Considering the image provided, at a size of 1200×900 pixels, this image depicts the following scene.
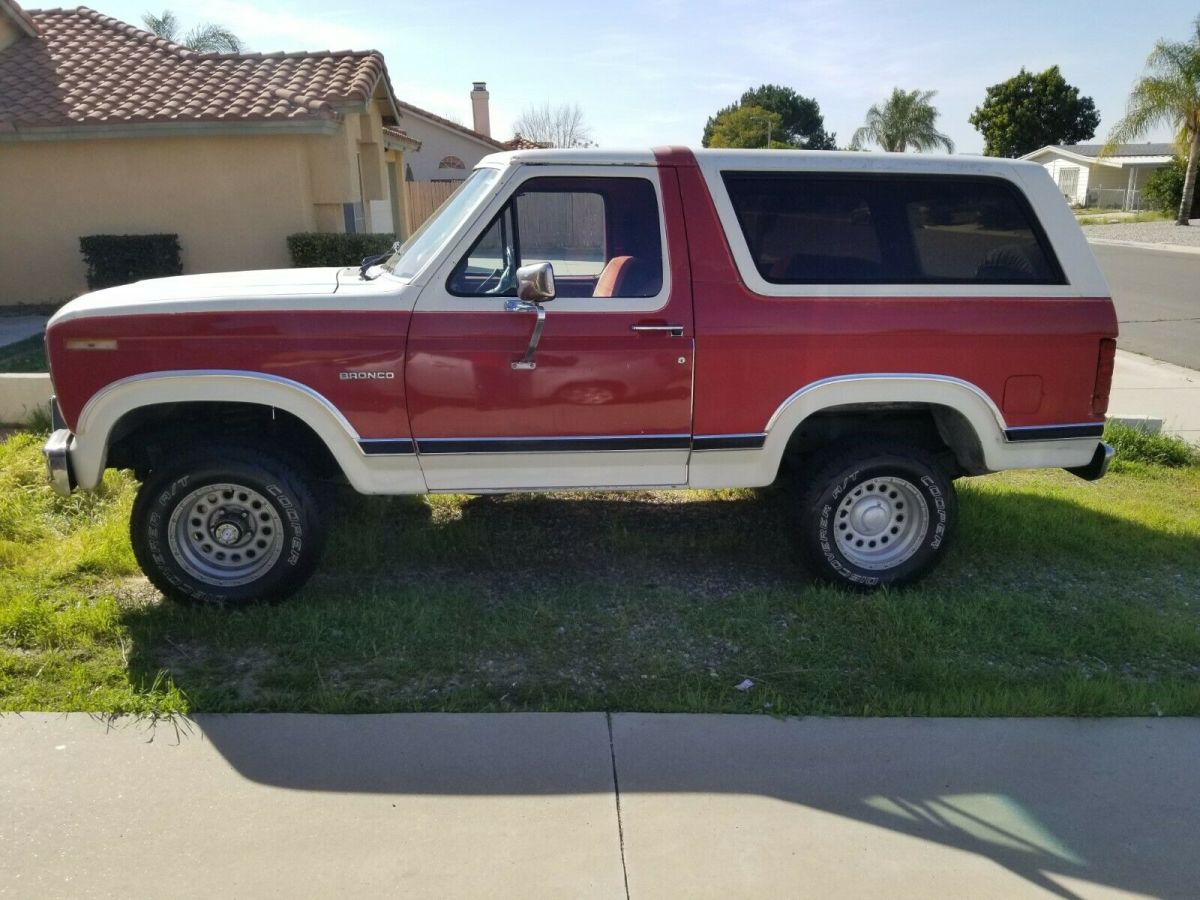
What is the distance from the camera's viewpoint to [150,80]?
15.3 m

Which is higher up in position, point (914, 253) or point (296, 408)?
point (914, 253)

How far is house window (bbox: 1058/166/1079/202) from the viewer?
202 ft

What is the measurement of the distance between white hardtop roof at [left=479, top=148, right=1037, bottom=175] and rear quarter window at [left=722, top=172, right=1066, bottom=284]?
44 millimetres

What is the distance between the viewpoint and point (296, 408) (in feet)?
14.9

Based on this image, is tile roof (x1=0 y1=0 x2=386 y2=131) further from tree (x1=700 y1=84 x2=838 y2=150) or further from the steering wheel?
tree (x1=700 y1=84 x2=838 y2=150)

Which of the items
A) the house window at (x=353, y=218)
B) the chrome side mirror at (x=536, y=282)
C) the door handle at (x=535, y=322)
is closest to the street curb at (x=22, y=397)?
the door handle at (x=535, y=322)

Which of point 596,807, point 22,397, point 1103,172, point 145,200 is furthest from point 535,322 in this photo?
point 1103,172

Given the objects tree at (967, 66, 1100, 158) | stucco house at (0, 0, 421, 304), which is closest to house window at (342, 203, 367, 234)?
stucco house at (0, 0, 421, 304)

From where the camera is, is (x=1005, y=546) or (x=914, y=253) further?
(x=1005, y=546)

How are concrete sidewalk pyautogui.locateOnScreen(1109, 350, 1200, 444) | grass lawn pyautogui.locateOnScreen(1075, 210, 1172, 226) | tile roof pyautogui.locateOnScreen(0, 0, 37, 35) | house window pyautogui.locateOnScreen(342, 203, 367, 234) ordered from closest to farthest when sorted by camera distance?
concrete sidewalk pyautogui.locateOnScreen(1109, 350, 1200, 444) < tile roof pyautogui.locateOnScreen(0, 0, 37, 35) < house window pyautogui.locateOnScreen(342, 203, 367, 234) < grass lawn pyautogui.locateOnScreen(1075, 210, 1172, 226)

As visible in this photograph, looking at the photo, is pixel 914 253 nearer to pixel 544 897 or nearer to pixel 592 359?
pixel 592 359

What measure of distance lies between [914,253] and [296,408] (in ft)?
9.82

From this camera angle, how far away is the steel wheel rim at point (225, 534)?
4742 millimetres

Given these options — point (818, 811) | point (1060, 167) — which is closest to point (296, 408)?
point (818, 811)
